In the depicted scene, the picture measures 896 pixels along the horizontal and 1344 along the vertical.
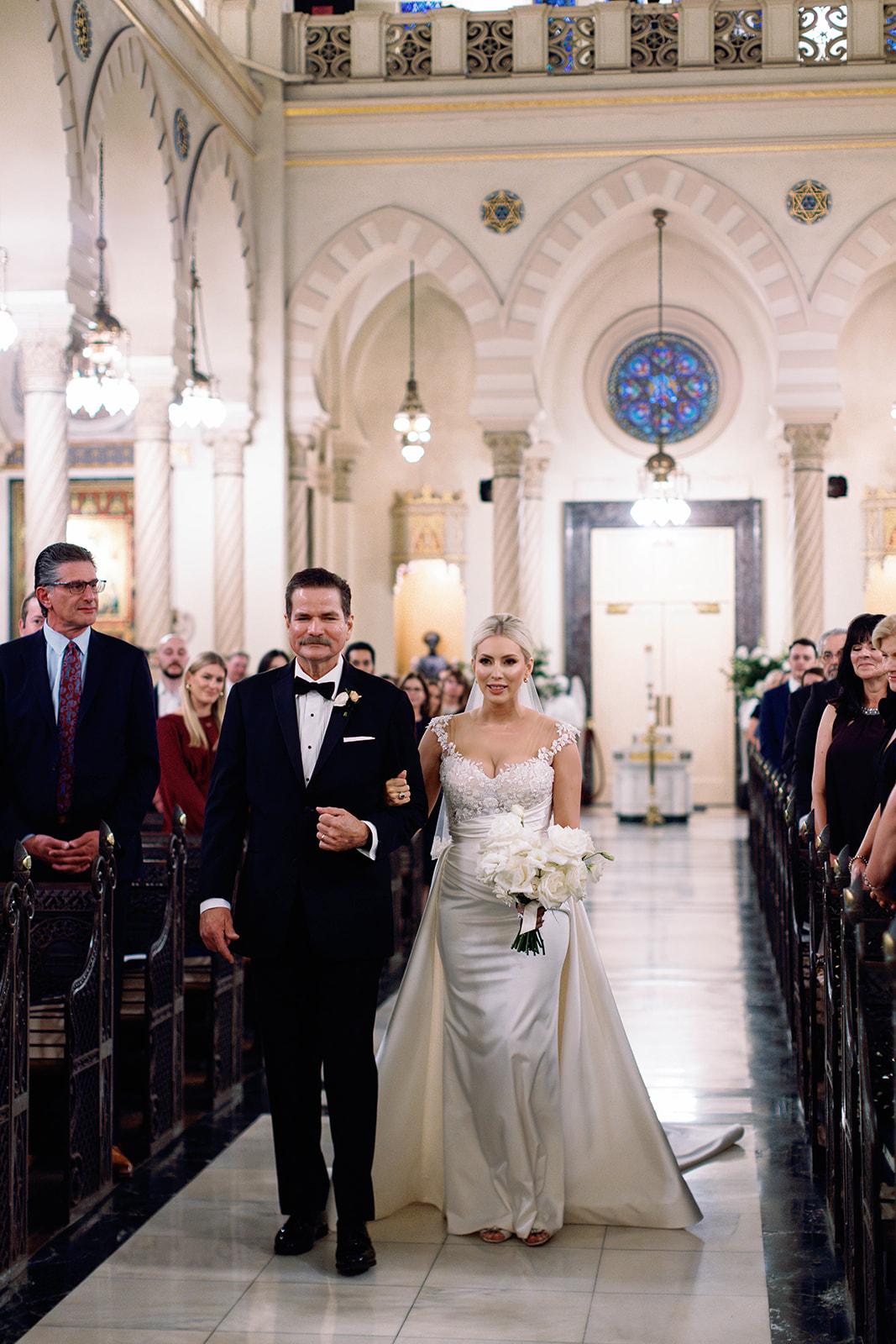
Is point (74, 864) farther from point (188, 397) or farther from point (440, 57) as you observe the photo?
point (440, 57)

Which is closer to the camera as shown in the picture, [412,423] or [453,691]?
[453,691]

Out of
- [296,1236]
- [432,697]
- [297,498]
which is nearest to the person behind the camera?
[296,1236]

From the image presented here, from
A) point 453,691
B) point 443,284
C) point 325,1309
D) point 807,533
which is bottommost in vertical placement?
point 325,1309

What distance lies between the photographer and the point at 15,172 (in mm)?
9547

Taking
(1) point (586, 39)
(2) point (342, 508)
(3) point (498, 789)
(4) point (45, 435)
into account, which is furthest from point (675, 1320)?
(2) point (342, 508)

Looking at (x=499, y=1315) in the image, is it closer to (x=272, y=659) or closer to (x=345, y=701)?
(x=345, y=701)

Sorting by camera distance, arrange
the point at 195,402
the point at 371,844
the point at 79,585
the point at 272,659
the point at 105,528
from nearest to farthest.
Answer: the point at 371,844, the point at 79,585, the point at 272,659, the point at 195,402, the point at 105,528

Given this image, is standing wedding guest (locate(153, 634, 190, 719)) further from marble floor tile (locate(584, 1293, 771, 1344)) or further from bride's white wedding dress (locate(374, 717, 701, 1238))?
marble floor tile (locate(584, 1293, 771, 1344))

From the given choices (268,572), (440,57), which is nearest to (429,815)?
(268,572)

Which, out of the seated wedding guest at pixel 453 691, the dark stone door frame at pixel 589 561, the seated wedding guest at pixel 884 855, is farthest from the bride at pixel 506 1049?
the dark stone door frame at pixel 589 561

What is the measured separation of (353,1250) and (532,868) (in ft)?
3.79

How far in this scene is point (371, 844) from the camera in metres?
3.88

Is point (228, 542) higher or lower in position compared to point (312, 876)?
higher

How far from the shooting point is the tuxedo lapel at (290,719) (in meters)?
3.96
